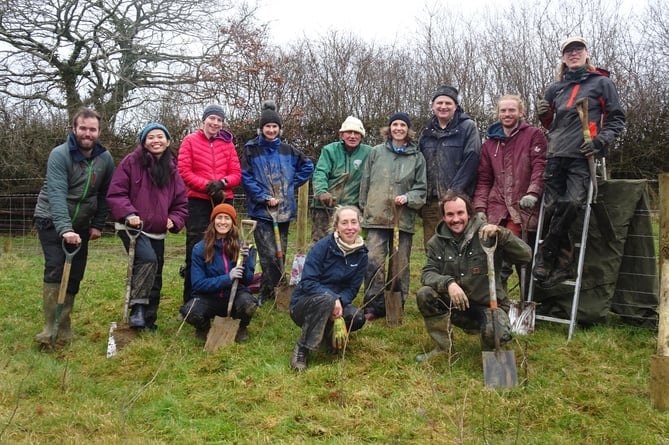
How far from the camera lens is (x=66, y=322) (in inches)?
190

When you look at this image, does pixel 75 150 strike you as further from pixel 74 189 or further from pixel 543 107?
pixel 543 107

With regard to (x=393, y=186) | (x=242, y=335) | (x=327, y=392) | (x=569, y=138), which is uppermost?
(x=569, y=138)

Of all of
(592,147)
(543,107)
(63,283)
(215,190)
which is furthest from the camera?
(215,190)

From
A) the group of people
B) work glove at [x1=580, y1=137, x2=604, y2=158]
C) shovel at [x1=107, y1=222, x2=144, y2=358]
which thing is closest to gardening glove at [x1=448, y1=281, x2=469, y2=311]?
the group of people

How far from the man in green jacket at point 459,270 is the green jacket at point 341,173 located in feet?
4.97

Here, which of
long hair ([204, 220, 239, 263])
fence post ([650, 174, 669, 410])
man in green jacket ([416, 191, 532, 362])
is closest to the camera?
fence post ([650, 174, 669, 410])

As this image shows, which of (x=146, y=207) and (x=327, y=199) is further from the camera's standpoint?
(x=327, y=199)

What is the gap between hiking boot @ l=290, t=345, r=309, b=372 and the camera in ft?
12.9

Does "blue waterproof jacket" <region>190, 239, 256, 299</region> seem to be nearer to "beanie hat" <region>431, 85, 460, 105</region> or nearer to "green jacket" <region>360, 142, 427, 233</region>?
"green jacket" <region>360, 142, 427, 233</region>

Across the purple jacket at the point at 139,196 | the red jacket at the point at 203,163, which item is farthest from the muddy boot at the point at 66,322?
the red jacket at the point at 203,163

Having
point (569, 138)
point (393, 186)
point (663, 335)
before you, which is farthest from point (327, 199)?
point (663, 335)

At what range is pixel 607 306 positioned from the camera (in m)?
4.79

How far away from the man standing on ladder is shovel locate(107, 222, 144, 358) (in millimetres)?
3423

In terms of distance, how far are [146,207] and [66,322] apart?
49.4 inches
